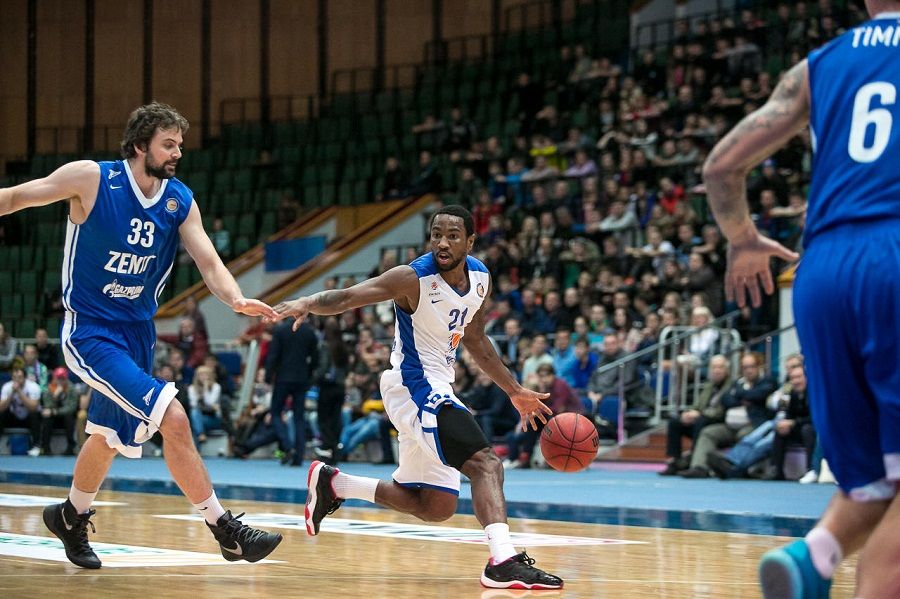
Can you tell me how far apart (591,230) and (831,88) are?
14466 millimetres

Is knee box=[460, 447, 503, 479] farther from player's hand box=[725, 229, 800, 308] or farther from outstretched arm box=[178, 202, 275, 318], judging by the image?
player's hand box=[725, 229, 800, 308]

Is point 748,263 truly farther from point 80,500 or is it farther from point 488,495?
point 80,500

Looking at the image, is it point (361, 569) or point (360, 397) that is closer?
point (361, 569)

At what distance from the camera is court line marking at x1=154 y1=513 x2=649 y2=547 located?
7312 mm

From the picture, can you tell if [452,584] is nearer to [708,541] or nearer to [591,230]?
[708,541]

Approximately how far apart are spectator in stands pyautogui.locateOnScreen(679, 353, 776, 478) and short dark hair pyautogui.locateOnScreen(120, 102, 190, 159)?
8314mm

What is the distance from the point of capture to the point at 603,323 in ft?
52.8

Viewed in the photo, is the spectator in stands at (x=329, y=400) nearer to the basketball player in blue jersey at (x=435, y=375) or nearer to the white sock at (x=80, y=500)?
the basketball player in blue jersey at (x=435, y=375)

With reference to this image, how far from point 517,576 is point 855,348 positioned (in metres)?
2.43

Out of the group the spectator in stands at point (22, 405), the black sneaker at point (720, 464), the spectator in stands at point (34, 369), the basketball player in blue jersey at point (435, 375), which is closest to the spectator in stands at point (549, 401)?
the black sneaker at point (720, 464)

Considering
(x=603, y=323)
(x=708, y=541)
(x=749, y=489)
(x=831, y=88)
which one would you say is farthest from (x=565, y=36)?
(x=831, y=88)

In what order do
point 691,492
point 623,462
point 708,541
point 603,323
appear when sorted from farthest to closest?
point 603,323 < point 623,462 < point 691,492 < point 708,541

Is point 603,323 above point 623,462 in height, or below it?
above

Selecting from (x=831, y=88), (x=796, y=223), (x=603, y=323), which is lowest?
(x=603, y=323)
